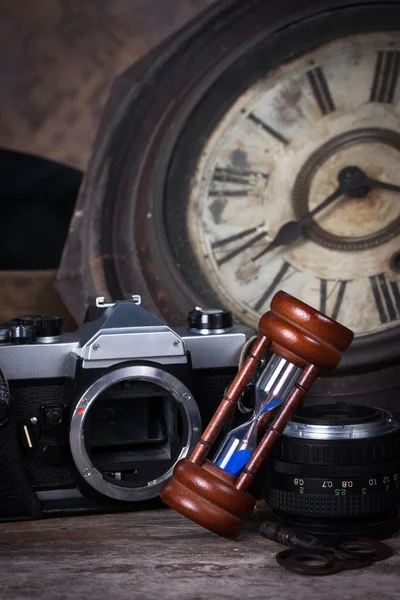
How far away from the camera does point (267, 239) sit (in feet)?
4.69

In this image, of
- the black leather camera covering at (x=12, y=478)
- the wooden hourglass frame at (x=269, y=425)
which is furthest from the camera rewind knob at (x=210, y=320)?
the black leather camera covering at (x=12, y=478)

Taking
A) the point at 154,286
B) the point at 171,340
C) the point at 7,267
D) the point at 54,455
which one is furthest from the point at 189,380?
the point at 7,267

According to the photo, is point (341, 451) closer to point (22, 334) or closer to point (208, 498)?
point (208, 498)

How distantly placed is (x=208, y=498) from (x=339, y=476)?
0.45ft

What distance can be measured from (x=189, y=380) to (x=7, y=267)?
416mm

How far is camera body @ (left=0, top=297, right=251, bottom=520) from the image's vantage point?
3.71ft

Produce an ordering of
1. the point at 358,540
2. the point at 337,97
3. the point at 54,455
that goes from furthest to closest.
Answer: the point at 337,97 → the point at 54,455 → the point at 358,540

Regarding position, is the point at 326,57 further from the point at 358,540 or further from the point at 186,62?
the point at 358,540

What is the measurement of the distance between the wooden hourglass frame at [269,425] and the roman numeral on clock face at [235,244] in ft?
1.24

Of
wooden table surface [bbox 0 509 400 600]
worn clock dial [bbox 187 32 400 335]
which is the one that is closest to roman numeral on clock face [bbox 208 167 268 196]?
worn clock dial [bbox 187 32 400 335]

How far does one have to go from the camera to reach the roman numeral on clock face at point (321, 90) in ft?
4.61

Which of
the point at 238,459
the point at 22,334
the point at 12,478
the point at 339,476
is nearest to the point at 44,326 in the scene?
the point at 22,334

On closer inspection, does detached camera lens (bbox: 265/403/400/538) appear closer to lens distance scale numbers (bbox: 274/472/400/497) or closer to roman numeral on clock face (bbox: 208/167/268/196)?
lens distance scale numbers (bbox: 274/472/400/497)

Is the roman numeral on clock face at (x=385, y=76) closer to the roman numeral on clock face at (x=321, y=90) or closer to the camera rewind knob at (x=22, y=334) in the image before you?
the roman numeral on clock face at (x=321, y=90)
